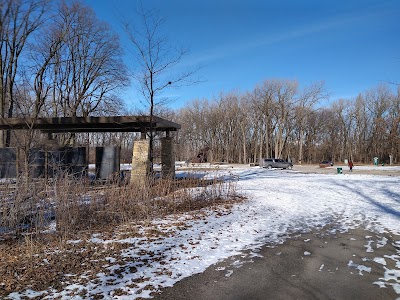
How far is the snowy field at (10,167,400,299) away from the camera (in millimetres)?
4188

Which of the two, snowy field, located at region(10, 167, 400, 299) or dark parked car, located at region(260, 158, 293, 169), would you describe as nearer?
snowy field, located at region(10, 167, 400, 299)

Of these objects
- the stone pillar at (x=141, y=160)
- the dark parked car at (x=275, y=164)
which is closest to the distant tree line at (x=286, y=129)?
the dark parked car at (x=275, y=164)

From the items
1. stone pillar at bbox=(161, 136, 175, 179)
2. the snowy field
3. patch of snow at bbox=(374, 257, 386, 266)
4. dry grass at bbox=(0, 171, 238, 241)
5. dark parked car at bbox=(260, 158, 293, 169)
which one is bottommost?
patch of snow at bbox=(374, 257, 386, 266)

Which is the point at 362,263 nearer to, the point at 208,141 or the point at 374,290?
the point at 374,290

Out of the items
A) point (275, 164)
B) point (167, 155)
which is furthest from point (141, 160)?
point (275, 164)

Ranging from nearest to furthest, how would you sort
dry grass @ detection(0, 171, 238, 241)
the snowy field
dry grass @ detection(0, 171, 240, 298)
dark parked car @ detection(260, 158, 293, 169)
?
the snowy field → dry grass @ detection(0, 171, 240, 298) → dry grass @ detection(0, 171, 238, 241) → dark parked car @ detection(260, 158, 293, 169)

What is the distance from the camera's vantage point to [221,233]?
6.77 metres

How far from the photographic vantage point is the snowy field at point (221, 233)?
13.7ft

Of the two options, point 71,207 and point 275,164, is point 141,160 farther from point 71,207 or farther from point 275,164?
point 275,164

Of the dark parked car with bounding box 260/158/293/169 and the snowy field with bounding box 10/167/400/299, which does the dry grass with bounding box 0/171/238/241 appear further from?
the dark parked car with bounding box 260/158/293/169

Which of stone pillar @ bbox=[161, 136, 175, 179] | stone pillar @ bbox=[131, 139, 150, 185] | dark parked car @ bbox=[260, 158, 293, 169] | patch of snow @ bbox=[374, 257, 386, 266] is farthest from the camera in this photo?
dark parked car @ bbox=[260, 158, 293, 169]

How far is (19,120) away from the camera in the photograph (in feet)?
49.3

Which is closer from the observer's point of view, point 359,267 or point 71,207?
point 359,267

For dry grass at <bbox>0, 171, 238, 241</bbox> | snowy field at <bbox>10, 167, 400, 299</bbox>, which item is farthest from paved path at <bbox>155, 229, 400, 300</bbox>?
dry grass at <bbox>0, 171, 238, 241</bbox>
